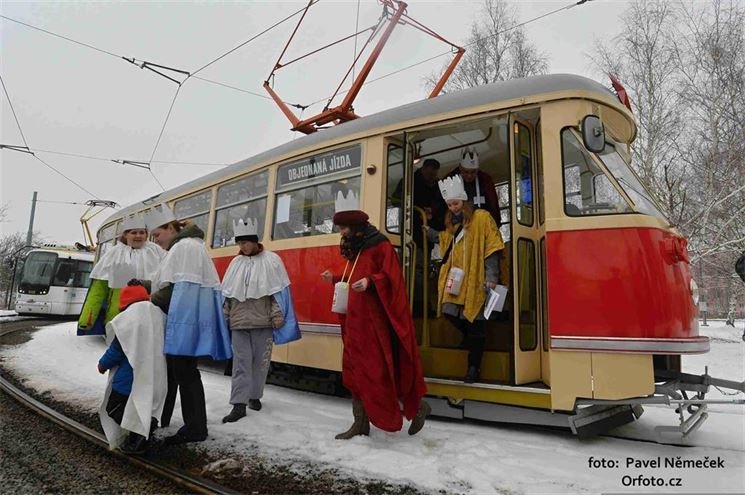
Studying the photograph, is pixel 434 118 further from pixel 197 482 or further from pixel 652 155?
pixel 652 155

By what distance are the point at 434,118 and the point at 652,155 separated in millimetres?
13159

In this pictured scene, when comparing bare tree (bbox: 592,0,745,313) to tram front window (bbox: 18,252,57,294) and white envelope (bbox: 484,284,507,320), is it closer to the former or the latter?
white envelope (bbox: 484,284,507,320)

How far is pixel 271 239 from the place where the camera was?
564 centimetres

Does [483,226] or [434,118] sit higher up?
[434,118]

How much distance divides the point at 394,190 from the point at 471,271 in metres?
1.34

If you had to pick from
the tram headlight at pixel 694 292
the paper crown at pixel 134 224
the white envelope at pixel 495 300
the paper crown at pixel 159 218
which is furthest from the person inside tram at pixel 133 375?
the tram headlight at pixel 694 292

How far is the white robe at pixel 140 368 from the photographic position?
3193 mm

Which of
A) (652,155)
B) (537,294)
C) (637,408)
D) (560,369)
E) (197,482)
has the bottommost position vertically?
(197,482)

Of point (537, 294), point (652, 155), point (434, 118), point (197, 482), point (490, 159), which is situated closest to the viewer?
point (197, 482)

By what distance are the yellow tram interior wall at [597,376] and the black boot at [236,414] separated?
255cm

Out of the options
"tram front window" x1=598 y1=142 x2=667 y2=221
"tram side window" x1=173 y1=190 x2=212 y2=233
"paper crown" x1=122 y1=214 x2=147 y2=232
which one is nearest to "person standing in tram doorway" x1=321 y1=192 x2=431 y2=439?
"tram front window" x1=598 y1=142 x2=667 y2=221

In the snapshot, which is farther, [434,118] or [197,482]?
[434,118]

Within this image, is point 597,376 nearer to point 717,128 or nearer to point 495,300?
point 495,300

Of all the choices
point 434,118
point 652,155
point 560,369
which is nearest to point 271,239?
point 434,118
